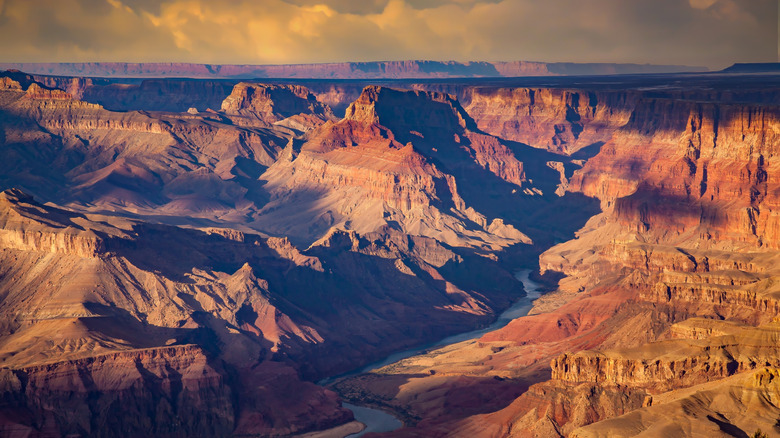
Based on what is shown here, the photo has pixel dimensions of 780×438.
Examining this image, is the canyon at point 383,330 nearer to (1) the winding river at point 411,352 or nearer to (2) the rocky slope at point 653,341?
(2) the rocky slope at point 653,341

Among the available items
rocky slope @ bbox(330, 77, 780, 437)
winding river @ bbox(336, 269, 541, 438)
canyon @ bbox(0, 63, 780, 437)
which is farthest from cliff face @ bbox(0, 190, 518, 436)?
rocky slope @ bbox(330, 77, 780, 437)

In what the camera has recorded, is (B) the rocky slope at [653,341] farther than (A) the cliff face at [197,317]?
No

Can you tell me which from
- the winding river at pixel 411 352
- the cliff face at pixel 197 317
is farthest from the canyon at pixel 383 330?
the winding river at pixel 411 352

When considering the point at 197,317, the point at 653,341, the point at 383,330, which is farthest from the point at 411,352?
the point at 653,341

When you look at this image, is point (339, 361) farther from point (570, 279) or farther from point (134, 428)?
point (570, 279)

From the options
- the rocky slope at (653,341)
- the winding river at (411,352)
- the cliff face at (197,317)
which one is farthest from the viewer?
the winding river at (411,352)

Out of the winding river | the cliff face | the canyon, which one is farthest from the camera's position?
the winding river

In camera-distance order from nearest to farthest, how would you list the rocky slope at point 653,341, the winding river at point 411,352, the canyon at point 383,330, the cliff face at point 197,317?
the rocky slope at point 653,341 → the canyon at point 383,330 → the cliff face at point 197,317 → the winding river at point 411,352

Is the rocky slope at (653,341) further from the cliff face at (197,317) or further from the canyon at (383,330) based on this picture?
the cliff face at (197,317)

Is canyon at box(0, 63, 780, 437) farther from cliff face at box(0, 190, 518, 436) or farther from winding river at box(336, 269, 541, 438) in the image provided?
winding river at box(336, 269, 541, 438)
